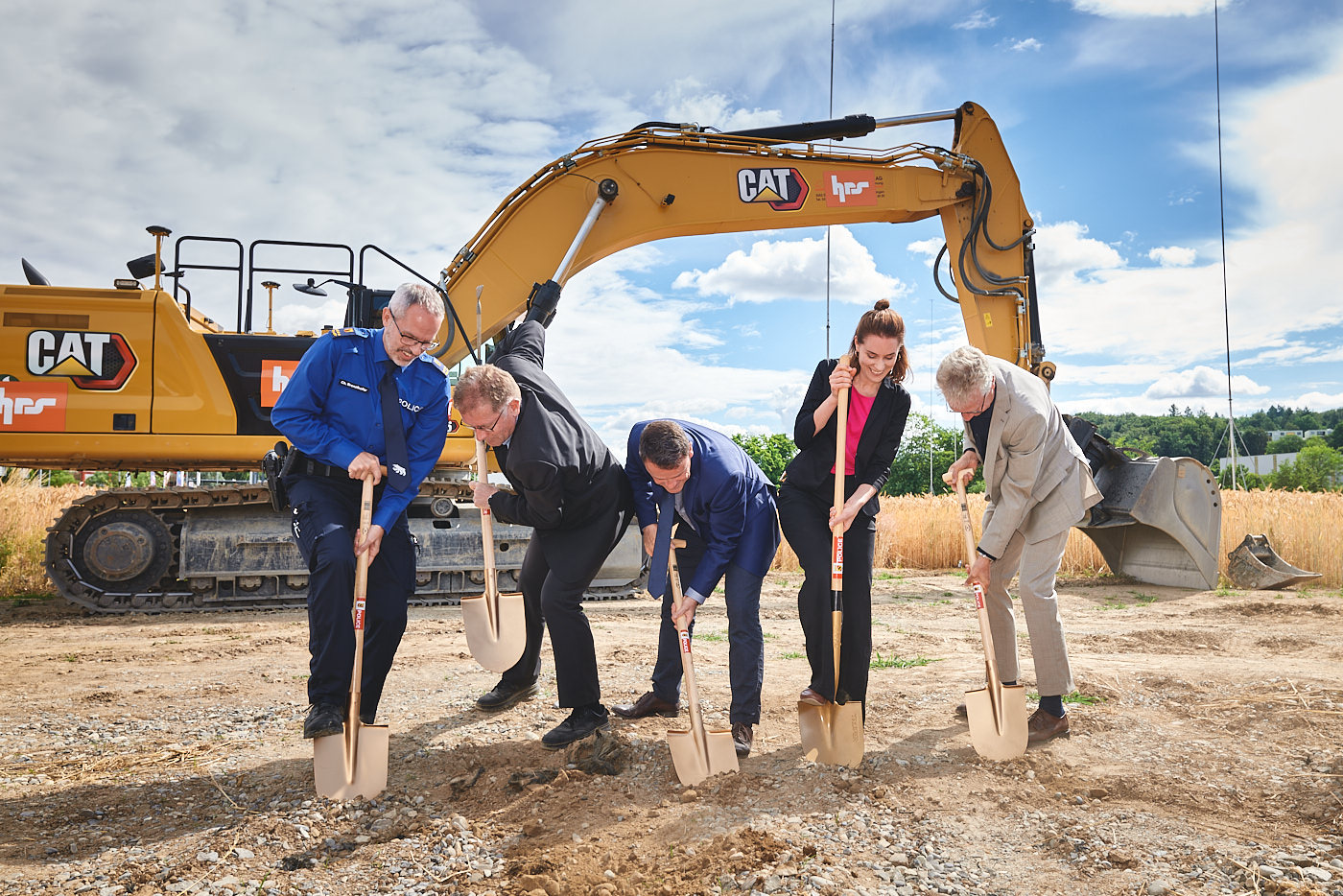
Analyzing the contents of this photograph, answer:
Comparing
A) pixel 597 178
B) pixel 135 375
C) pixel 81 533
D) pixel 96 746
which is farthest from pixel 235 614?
pixel 597 178

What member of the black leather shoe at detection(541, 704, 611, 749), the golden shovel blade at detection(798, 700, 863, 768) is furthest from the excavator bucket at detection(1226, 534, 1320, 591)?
the black leather shoe at detection(541, 704, 611, 749)

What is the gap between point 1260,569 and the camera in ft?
30.8

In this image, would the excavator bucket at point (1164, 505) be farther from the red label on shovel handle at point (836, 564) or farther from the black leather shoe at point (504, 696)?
the black leather shoe at point (504, 696)

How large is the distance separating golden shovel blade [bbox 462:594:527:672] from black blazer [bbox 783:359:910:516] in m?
1.47

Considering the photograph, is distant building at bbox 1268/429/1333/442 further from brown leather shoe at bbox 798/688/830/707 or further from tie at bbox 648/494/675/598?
tie at bbox 648/494/675/598

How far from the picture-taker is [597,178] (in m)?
8.16

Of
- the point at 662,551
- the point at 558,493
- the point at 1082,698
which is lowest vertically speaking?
the point at 1082,698

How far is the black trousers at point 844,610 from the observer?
148 inches

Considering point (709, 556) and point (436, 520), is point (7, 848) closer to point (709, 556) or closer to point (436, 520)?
point (709, 556)

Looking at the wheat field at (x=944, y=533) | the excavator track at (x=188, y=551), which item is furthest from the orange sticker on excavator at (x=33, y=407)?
the wheat field at (x=944, y=533)

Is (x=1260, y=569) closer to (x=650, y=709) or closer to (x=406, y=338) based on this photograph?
(x=650, y=709)

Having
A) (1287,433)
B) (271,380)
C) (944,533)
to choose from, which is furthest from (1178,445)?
(271,380)

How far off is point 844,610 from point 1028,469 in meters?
1.04

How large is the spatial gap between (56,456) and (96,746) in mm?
4695
